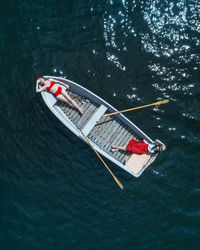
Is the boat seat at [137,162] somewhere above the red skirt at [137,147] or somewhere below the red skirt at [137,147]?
below

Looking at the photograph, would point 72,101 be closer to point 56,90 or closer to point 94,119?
point 56,90

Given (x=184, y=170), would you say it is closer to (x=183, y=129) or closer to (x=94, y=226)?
(x=183, y=129)

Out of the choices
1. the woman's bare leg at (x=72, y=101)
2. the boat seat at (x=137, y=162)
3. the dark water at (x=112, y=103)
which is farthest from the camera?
the dark water at (x=112, y=103)

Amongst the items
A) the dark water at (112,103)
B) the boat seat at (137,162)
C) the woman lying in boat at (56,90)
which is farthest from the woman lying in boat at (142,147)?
the woman lying in boat at (56,90)

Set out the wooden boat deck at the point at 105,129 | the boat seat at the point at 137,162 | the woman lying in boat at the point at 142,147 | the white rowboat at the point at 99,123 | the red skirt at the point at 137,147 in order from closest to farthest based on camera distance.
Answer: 1. the woman lying in boat at the point at 142,147
2. the red skirt at the point at 137,147
3. the boat seat at the point at 137,162
4. the white rowboat at the point at 99,123
5. the wooden boat deck at the point at 105,129

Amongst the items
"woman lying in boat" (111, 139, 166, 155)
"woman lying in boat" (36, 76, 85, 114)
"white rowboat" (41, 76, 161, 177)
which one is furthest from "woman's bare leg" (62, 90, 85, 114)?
→ "woman lying in boat" (111, 139, 166, 155)

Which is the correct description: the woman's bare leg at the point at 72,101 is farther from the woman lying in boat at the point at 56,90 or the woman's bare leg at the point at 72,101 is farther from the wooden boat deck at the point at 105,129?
the wooden boat deck at the point at 105,129

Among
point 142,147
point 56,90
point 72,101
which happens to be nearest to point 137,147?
point 142,147

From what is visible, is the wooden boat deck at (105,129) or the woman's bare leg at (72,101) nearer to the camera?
the woman's bare leg at (72,101)
